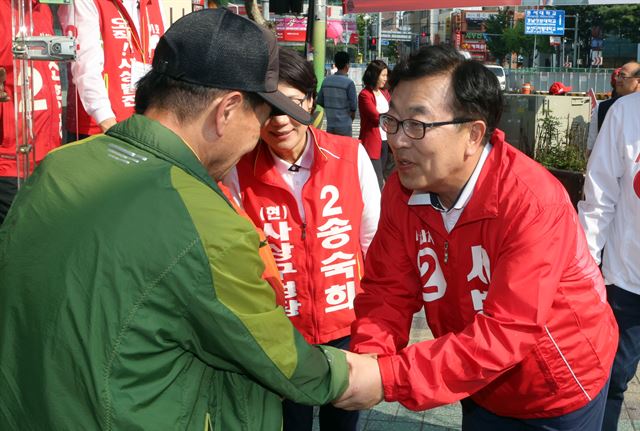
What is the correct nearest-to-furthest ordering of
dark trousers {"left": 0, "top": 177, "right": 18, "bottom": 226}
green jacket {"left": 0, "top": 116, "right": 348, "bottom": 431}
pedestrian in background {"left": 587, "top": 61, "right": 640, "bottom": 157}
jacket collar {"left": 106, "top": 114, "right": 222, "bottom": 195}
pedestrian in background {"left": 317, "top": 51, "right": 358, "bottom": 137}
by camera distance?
green jacket {"left": 0, "top": 116, "right": 348, "bottom": 431} → jacket collar {"left": 106, "top": 114, "right": 222, "bottom": 195} → dark trousers {"left": 0, "top": 177, "right": 18, "bottom": 226} → pedestrian in background {"left": 587, "top": 61, "right": 640, "bottom": 157} → pedestrian in background {"left": 317, "top": 51, "right": 358, "bottom": 137}

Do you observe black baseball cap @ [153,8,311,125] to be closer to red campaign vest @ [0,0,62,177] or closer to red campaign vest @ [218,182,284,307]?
red campaign vest @ [218,182,284,307]

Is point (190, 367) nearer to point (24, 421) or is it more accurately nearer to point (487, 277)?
point (24, 421)

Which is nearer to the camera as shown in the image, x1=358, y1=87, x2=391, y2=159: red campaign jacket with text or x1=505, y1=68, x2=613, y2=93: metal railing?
x1=358, y1=87, x2=391, y2=159: red campaign jacket with text

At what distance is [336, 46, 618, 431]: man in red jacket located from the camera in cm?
227

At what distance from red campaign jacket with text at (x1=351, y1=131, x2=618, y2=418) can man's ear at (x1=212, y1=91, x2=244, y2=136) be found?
2.91 ft

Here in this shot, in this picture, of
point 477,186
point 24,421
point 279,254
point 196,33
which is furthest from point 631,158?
point 24,421

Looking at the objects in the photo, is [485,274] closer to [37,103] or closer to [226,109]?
[226,109]

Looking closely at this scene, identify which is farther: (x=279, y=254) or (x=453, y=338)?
(x=279, y=254)

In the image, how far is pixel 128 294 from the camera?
1529 millimetres

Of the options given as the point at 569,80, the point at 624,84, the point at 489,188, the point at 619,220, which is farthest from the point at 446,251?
the point at 569,80

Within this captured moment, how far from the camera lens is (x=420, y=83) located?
2369 mm

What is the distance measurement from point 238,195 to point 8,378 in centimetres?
166

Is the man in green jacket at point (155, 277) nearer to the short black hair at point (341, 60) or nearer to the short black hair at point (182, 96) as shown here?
the short black hair at point (182, 96)

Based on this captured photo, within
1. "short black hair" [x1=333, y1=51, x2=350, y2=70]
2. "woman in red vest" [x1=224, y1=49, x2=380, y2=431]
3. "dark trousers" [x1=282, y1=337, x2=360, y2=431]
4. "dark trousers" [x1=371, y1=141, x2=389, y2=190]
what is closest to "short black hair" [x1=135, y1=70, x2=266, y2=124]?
"woman in red vest" [x1=224, y1=49, x2=380, y2=431]
